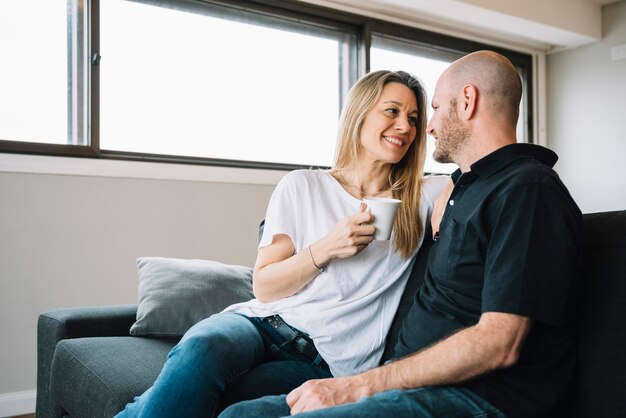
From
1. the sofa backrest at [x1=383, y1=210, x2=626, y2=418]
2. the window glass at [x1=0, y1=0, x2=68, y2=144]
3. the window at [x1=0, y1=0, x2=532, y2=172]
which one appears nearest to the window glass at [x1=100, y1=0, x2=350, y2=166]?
the window at [x1=0, y1=0, x2=532, y2=172]

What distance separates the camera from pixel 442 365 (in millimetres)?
1100

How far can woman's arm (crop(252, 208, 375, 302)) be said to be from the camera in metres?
1.43

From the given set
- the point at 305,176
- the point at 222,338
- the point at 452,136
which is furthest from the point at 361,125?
the point at 222,338

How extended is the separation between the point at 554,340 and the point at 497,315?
159 millimetres

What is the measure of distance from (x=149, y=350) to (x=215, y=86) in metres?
1.97

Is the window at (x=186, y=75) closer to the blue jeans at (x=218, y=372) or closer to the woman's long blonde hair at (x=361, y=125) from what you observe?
the woman's long blonde hair at (x=361, y=125)

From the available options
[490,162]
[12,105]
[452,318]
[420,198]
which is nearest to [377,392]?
[452,318]

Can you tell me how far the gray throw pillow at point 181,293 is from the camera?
85.2 inches

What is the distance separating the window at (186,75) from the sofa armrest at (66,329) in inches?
41.5

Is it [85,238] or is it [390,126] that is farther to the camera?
[85,238]

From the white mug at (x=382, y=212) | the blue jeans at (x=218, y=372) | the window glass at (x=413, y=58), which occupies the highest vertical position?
the window glass at (x=413, y=58)

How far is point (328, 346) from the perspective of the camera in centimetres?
155

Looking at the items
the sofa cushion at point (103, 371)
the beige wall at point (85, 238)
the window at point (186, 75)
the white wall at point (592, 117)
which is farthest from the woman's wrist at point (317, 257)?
Answer: the white wall at point (592, 117)

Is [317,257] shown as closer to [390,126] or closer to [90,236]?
[390,126]
